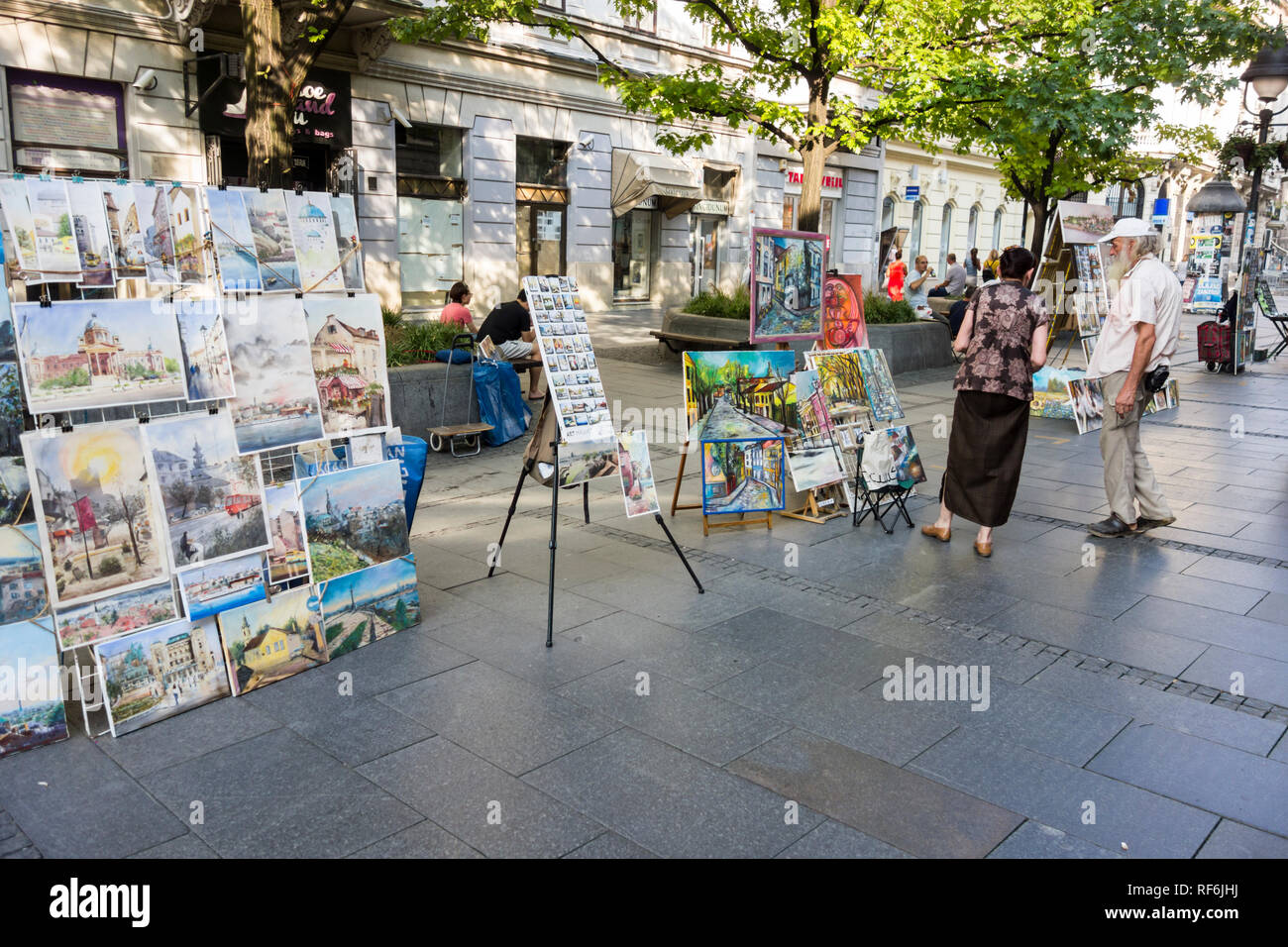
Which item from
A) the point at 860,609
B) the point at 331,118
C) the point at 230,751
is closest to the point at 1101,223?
the point at 860,609

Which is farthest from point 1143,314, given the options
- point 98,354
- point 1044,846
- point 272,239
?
point 98,354

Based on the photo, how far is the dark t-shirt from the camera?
10547 millimetres

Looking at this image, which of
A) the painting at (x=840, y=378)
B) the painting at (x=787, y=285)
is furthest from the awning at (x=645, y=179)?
the painting at (x=840, y=378)

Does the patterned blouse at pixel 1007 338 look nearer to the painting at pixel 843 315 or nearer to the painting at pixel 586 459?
the painting at pixel 843 315

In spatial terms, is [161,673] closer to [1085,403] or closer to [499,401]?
[499,401]

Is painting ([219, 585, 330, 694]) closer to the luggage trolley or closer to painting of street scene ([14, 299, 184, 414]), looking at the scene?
painting of street scene ([14, 299, 184, 414])

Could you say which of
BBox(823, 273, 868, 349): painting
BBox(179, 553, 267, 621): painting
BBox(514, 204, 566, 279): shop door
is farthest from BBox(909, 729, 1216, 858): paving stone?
BBox(514, 204, 566, 279): shop door

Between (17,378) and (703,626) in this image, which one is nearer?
(17,378)

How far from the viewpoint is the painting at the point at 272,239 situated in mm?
4512

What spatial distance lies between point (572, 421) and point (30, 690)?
2.72m

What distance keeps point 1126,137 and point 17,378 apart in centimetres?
1190

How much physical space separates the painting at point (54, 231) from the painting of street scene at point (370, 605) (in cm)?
175
